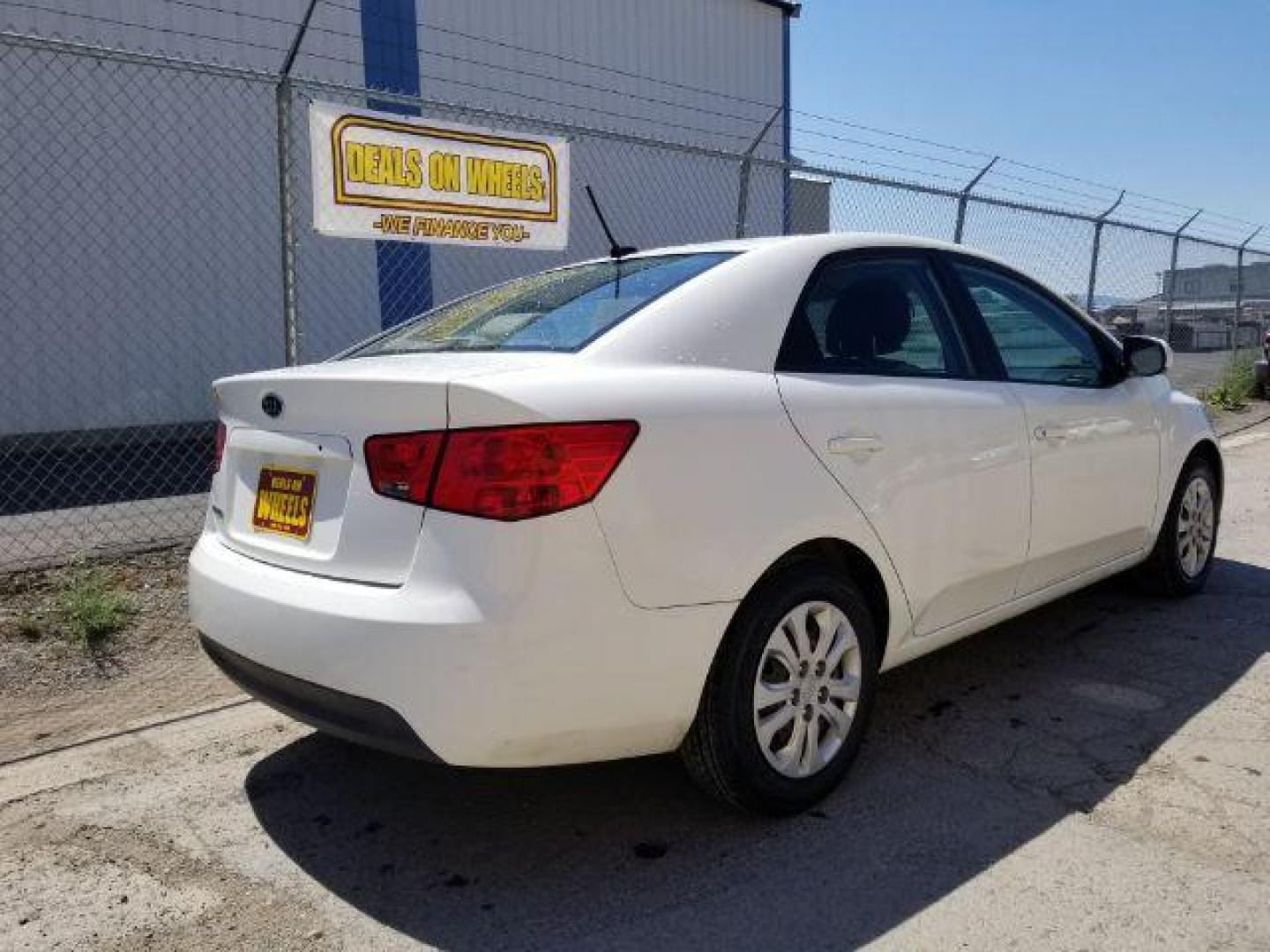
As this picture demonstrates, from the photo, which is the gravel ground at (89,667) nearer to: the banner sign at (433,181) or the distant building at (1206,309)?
the banner sign at (433,181)

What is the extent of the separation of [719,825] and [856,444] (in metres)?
1.09

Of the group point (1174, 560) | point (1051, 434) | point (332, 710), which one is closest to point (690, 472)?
point (332, 710)

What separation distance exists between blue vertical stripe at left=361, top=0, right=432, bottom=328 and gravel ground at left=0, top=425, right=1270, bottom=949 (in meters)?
7.71

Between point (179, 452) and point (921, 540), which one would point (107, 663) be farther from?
point (179, 452)

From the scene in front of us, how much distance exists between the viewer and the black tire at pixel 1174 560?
4594 millimetres

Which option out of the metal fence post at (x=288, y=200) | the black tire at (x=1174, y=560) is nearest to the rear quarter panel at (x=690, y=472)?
the black tire at (x=1174, y=560)

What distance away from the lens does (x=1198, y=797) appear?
292 cm

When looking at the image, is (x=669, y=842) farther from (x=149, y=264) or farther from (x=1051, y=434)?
(x=149, y=264)

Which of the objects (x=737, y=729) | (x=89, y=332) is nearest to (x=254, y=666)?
(x=737, y=729)

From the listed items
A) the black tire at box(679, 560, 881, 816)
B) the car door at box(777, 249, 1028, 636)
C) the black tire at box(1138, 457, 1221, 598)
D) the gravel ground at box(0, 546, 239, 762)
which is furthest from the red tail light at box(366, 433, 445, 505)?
the black tire at box(1138, 457, 1221, 598)

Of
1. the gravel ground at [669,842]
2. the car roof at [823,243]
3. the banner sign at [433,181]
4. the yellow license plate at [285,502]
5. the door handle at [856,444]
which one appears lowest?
the gravel ground at [669,842]

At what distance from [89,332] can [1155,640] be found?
861cm

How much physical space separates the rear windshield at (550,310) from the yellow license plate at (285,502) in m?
0.56

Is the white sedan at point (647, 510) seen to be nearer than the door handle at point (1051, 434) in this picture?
Yes
